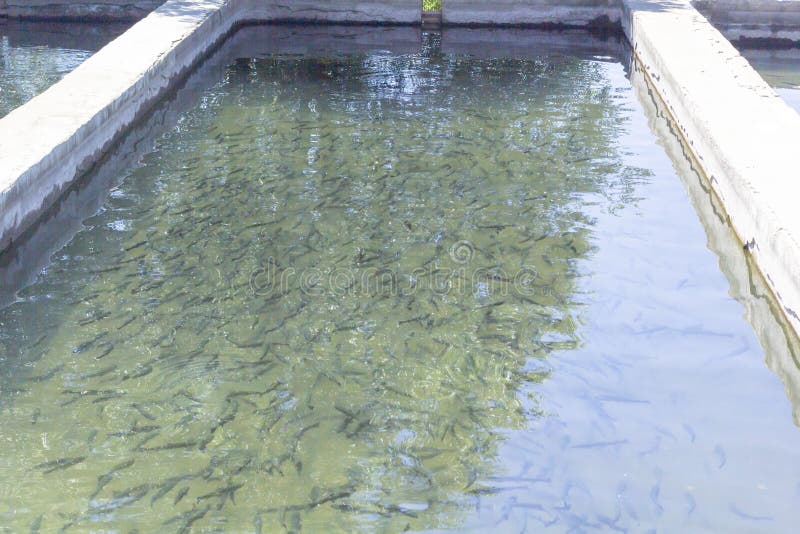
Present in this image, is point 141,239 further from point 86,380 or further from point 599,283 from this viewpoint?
point 599,283

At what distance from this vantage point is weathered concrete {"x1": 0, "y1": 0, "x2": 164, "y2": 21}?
47.5ft

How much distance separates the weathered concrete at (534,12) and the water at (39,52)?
16.0ft

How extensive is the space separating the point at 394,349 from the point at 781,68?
31.2 ft

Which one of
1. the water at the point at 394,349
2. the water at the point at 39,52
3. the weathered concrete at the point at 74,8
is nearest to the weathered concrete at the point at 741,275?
the water at the point at 394,349

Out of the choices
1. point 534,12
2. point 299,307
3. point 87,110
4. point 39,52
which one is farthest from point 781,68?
point 39,52

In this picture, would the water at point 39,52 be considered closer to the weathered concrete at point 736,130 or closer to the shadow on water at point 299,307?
the shadow on water at point 299,307

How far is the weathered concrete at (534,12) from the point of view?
47.3 feet

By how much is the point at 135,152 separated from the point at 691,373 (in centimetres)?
568

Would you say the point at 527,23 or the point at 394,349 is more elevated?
the point at 527,23

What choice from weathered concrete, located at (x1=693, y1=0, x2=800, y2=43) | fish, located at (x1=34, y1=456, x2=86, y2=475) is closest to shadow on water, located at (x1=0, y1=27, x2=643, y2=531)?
fish, located at (x1=34, y1=456, x2=86, y2=475)

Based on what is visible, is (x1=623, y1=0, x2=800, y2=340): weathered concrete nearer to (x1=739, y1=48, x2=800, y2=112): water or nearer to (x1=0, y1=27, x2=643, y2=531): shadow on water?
(x1=0, y1=27, x2=643, y2=531): shadow on water

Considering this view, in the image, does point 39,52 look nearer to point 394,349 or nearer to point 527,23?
point 527,23

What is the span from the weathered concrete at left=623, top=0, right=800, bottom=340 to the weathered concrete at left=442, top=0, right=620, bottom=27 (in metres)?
1.29

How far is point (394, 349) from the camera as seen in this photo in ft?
19.3
